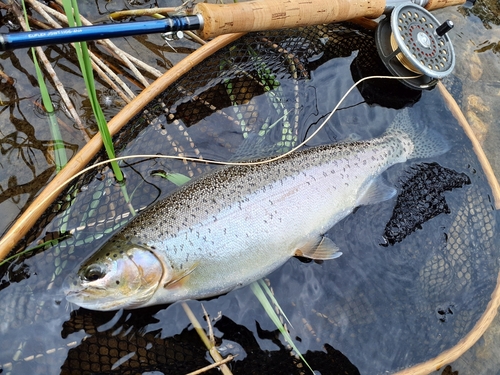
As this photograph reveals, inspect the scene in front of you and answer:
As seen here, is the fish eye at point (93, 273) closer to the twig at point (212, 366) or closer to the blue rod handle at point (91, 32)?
the twig at point (212, 366)

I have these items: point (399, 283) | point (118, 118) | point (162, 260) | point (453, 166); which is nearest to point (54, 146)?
point (118, 118)

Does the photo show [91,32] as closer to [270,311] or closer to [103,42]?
[103,42]

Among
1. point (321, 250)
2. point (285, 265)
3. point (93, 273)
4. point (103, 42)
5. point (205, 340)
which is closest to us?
point (93, 273)

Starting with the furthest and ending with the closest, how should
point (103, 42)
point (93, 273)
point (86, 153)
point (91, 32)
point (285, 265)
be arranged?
point (103, 42) < point (285, 265) < point (86, 153) < point (93, 273) < point (91, 32)

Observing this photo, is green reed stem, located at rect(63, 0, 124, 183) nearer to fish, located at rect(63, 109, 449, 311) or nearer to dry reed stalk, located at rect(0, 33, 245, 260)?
dry reed stalk, located at rect(0, 33, 245, 260)

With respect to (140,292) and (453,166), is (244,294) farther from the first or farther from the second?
(453,166)

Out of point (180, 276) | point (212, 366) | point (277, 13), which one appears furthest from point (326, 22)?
point (212, 366)
